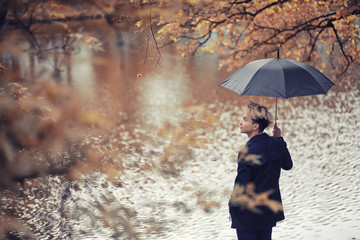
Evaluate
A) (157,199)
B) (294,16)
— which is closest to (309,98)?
(294,16)

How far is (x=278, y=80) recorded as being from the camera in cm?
406

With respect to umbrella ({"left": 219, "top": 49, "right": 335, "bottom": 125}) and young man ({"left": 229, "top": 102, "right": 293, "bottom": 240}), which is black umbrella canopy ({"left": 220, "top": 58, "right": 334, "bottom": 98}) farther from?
young man ({"left": 229, "top": 102, "right": 293, "bottom": 240})

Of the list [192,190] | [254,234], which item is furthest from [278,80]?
[192,190]

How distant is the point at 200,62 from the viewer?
81.5 feet

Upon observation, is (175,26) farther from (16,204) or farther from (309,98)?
(309,98)

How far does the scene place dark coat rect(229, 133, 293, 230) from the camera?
3.42m

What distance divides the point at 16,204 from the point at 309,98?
11033 mm

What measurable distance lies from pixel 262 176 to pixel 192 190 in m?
4.58

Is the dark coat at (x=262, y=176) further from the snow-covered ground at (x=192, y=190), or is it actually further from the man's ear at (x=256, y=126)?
the snow-covered ground at (x=192, y=190)

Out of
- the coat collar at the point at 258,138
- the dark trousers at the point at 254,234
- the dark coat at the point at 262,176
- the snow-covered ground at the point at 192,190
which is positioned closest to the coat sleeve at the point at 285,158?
the dark coat at the point at 262,176

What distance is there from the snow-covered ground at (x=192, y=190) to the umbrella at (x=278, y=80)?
192 cm

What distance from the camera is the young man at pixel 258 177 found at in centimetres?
338

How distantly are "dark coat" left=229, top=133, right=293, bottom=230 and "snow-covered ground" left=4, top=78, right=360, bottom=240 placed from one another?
2.01 m

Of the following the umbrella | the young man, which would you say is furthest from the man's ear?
the umbrella
